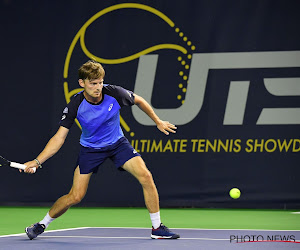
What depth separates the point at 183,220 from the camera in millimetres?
8320

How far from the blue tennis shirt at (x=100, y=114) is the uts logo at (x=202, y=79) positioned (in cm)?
399

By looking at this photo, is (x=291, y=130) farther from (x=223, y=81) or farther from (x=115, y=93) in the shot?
(x=115, y=93)

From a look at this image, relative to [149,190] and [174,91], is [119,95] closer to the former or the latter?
[149,190]

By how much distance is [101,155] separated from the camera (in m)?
6.05

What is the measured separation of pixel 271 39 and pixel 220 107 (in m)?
1.17

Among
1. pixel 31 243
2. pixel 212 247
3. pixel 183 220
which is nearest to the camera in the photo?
pixel 212 247

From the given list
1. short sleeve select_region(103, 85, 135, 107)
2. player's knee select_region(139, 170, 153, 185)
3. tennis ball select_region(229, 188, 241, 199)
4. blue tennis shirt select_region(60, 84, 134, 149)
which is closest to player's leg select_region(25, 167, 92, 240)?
blue tennis shirt select_region(60, 84, 134, 149)

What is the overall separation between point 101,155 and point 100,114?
0.36 m

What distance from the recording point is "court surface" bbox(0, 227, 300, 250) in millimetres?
5338

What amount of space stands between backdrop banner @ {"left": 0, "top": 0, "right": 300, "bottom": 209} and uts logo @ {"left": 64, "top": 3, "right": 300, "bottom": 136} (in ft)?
0.05

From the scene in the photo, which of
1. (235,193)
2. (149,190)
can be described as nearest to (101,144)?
(149,190)

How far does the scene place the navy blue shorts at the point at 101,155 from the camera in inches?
237

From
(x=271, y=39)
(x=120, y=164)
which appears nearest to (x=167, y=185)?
(x=271, y=39)

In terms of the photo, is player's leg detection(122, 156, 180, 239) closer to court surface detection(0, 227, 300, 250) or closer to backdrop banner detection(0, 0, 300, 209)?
court surface detection(0, 227, 300, 250)
